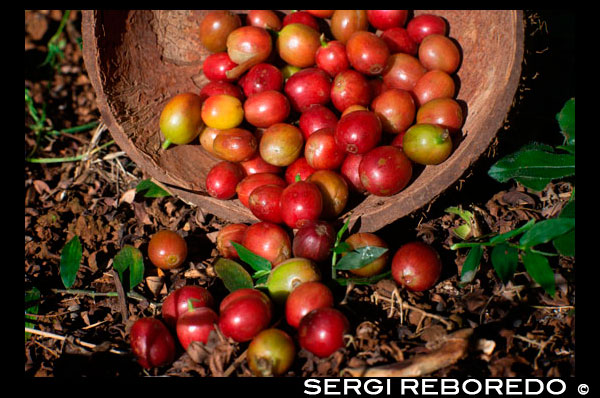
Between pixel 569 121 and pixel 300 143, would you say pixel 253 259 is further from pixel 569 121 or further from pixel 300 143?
pixel 569 121

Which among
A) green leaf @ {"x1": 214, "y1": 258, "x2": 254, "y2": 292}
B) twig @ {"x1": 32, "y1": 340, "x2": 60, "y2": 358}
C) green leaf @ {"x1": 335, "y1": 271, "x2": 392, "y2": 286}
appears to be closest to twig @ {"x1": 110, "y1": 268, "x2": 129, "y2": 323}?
twig @ {"x1": 32, "y1": 340, "x2": 60, "y2": 358}

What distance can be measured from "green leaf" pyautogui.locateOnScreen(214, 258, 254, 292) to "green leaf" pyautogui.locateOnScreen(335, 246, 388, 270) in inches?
20.8

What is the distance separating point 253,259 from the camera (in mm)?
2947

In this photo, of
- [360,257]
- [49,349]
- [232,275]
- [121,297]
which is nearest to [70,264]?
[121,297]

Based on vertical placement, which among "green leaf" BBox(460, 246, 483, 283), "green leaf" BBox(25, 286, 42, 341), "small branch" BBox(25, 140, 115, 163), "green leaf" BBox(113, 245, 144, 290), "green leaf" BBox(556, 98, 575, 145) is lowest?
"green leaf" BBox(25, 286, 42, 341)

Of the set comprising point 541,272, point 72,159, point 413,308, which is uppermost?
point 72,159

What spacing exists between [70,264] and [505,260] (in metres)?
2.50

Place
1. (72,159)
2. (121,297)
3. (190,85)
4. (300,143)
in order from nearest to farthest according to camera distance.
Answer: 1. (121,297)
2. (300,143)
3. (190,85)
4. (72,159)

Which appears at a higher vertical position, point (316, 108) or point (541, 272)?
point (316, 108)

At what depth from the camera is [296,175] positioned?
3.34 metres

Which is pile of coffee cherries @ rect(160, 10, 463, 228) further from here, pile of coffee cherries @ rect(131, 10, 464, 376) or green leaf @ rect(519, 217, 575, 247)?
green leaf @ rect(519, 217, 575, 247)

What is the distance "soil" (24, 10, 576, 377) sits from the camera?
8.17 feet

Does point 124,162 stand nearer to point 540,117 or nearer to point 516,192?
point 516,192

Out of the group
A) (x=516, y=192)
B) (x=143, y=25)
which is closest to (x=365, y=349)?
(x=516, y=192)
